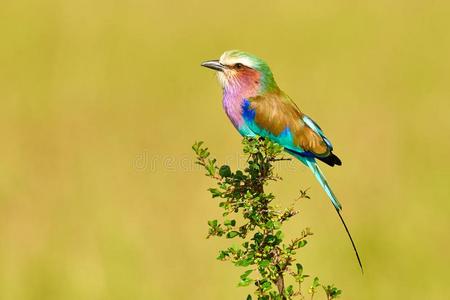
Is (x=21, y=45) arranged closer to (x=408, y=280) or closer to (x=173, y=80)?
(x=173, y=80)

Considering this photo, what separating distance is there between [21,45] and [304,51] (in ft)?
9.12

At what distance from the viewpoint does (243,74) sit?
4.48 m

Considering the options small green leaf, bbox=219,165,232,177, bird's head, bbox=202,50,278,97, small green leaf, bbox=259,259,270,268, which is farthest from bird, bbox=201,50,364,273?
small green leaf, bbox=259,259,270,268

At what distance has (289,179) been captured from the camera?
6.10 m

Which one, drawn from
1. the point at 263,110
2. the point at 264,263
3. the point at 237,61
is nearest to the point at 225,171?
the point at 264,263

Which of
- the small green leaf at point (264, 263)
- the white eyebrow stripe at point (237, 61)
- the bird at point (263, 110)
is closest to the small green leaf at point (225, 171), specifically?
the small green leaf at point (264, 263)

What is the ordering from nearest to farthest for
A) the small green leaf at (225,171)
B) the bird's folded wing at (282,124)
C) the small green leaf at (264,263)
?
1. the small green leaf at (264,263)
2. the small green leaf at (225,171)
3. the bird's folded wing at (282,124)

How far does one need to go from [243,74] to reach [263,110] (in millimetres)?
232

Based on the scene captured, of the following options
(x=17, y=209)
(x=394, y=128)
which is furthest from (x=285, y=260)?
(x=394, y=128)

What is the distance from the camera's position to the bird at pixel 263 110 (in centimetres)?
434

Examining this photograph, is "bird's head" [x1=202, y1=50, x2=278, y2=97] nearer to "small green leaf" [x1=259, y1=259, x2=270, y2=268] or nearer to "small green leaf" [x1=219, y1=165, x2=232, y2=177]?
"small green leaf" [x1=219, y1=165, x2=232, y2=177]

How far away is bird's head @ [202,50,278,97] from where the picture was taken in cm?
445

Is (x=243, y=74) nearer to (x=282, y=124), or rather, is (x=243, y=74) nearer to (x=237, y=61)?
(x=237, y=61)

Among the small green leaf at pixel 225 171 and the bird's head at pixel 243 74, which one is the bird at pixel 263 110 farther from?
the small green leaf at pixel 225 171
